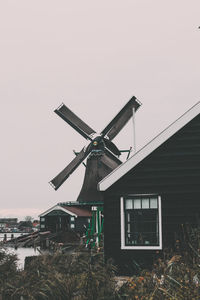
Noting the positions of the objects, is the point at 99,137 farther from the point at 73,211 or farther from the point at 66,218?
the point at 66,218

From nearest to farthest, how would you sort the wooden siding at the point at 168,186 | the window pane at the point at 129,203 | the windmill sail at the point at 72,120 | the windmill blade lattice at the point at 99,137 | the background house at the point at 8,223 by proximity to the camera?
1. the wooden siding at the point at 168,186
2. the window pane at the point at 129,203
3. the windmill blade lattice at the point at 99,137
4. the windmill sail at the point at 72,120
5. the background house at the point at 8,223

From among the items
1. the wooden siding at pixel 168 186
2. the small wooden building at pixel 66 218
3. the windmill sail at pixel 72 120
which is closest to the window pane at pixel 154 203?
the wooden siding at pixel 168 186

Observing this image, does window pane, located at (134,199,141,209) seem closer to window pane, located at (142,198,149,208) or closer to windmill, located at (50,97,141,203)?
window pane, located at (142,198,149,208)

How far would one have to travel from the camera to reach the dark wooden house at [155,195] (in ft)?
47.3

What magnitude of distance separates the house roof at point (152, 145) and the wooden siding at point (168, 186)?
0.52ft

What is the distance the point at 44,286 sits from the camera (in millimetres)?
9492

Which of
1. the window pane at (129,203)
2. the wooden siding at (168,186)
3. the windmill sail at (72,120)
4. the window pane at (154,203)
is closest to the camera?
the wooden siding at (168,186)

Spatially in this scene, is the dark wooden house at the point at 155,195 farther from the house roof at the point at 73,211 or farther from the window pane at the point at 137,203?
the house roof at the point at 73,211

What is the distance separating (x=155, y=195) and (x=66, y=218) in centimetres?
3382

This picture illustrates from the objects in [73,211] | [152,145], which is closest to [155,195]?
[152,145]

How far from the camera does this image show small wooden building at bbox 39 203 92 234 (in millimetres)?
44250

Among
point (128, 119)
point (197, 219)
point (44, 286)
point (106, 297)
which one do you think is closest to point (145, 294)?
point (106, 297)

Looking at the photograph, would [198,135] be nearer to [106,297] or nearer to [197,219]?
[197,219]

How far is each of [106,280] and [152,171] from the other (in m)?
5.59
